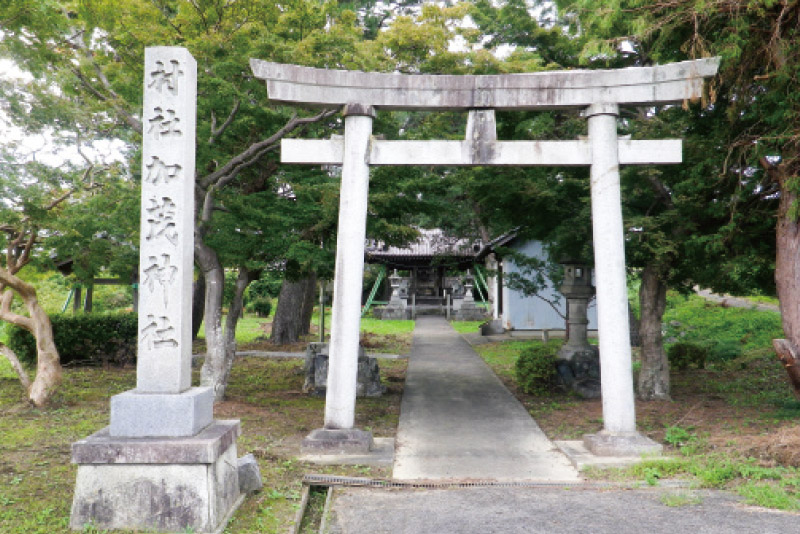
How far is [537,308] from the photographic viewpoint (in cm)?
2244

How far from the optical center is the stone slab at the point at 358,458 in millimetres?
6213

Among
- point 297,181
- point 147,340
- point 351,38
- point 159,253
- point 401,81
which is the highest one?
point 351,38

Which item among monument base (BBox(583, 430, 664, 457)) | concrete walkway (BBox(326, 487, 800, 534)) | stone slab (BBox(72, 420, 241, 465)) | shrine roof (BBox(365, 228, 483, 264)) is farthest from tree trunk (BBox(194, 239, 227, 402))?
shrine roof (BBox(365, 228, 483, 264))

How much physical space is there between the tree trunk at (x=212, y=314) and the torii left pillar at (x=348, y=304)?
2.79 metres

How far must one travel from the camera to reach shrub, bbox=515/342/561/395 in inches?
405

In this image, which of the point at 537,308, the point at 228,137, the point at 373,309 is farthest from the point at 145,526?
the point at 373,309

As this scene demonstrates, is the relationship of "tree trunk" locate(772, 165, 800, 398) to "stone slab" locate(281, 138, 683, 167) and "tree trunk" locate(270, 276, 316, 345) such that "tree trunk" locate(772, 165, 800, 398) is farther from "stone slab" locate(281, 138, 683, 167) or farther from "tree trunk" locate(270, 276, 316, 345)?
"tree trunk" locate(270, 276, 316, 345)

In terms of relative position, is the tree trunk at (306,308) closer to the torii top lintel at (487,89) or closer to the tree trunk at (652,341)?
the tree trunk at (652,341)

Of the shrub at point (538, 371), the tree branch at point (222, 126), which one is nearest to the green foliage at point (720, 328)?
the shrub at point (538, 371)

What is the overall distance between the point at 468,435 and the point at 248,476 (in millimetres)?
3360

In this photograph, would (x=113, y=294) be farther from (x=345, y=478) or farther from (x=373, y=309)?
(x=345, y=478)

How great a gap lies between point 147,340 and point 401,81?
4.14 metres

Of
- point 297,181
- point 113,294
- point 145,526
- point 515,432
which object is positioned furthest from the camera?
point 113,294

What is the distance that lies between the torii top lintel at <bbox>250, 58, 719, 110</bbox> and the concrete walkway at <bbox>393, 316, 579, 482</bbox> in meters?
4.17
